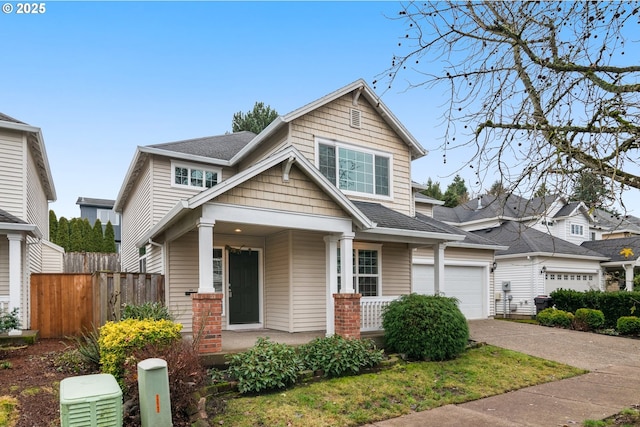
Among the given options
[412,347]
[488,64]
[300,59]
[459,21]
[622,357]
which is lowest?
[622,357]

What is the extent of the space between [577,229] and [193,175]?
2296 cm

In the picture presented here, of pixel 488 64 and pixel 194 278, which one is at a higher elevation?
pixel 488 64

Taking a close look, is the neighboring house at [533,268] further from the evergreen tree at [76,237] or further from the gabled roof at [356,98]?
the evergreen tree at [76,237]

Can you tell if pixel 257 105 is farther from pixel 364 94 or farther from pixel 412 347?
pixel 412 347

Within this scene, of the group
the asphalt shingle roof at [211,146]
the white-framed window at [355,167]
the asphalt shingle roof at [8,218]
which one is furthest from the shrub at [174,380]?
the asphalt shingle roof at [211,146]

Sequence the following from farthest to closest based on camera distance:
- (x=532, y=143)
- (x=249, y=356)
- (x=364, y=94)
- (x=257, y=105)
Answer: (x=257, y=105) < (x=364, y=94) < (x=249, y=356) < (x=532, y=143)

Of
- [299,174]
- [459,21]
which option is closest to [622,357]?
[299,174]

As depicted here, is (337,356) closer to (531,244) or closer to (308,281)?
(308,281)

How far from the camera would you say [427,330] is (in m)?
9.15

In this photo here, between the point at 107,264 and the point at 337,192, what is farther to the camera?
the point at 107,264

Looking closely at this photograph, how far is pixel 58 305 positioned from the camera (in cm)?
1120

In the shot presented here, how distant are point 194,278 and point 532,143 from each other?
28.0 feet

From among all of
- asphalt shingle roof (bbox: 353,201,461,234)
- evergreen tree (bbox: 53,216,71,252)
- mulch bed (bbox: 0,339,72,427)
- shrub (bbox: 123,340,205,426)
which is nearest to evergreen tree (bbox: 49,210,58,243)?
evergreen tree (bbox: 53,216,71,252)

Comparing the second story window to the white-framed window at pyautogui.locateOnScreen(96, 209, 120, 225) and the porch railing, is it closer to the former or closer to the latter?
the porch railing
